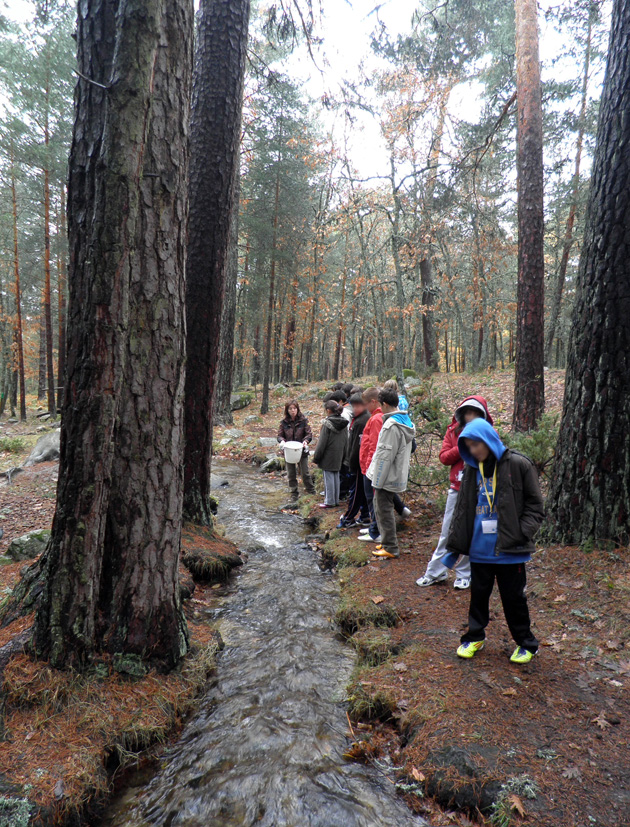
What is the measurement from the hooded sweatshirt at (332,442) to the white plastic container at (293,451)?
913 millimetres

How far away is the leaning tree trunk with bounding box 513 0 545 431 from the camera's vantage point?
26.0ft

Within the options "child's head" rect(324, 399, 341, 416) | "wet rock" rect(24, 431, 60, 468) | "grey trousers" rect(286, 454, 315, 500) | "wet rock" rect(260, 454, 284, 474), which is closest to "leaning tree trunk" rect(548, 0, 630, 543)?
"child's head" rect(324, 399, 341, 416)

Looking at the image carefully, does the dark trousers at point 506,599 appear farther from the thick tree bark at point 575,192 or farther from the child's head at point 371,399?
the thick tree bark at point 575,192

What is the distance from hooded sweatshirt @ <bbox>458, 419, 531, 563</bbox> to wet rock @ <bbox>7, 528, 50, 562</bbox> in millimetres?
4879

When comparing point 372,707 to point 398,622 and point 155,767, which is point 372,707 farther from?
point 155,767

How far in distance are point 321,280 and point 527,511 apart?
27070mm

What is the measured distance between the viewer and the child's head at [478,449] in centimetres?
346

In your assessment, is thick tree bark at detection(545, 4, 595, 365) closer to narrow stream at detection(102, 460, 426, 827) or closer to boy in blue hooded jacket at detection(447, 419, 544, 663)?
boy in blue hooded jacket at detection(447, 419, 544, 663)

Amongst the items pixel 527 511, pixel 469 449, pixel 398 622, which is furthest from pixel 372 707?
pixel 469 449

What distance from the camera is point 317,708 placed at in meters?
3.40

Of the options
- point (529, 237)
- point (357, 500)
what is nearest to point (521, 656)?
point (357, 500)

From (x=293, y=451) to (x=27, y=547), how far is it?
5.01m

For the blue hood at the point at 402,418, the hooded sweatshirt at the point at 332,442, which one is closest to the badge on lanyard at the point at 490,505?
the blue hood at the point at 402,418

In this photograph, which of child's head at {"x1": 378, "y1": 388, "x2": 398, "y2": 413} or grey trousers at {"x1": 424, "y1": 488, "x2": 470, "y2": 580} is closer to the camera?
grey trousers at {"x1": 424, "y1": 488, "x2": 470, "y2": 580}
